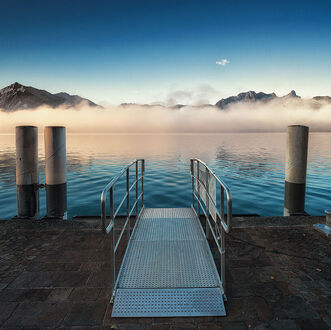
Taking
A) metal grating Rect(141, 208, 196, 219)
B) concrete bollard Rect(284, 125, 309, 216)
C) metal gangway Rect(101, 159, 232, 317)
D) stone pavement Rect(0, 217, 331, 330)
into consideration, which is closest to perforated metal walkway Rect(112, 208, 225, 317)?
metal gangway Rect(101, 159, 232, 317)

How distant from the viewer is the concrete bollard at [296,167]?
6301 mm

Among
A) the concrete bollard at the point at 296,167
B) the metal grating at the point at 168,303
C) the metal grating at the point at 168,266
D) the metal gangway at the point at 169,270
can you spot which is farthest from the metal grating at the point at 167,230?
the concrete bollard at the point at 296,167

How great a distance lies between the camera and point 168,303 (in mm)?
2756

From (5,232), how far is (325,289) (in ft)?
17.7

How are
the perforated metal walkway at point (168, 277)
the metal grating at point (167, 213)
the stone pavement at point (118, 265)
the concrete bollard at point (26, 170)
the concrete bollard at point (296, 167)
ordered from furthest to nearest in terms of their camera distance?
the concrete bollard at point (296, 167) → the concrete bollard at point (26, 170) → the metal grating at point (167, 213) → the perforated metal walkway at point (168, 277) → the stone pavement at point (118, 265)

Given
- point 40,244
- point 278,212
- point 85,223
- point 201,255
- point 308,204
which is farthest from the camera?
point 308,204

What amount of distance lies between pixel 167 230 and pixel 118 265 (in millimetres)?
1306

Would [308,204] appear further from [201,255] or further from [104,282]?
[104,282]

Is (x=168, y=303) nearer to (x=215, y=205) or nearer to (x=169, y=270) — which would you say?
(x=169, y=270)

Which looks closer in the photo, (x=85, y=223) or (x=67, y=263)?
(x=67, y=263)

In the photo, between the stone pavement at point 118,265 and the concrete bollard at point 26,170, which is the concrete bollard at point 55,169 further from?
the stone pavement at point 118,265

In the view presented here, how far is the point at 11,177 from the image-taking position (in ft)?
53.5

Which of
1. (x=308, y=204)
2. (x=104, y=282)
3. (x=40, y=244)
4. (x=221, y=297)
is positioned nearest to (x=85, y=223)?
(x=40, y=244)

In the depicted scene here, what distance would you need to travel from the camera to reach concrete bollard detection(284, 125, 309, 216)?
20.7 ft
